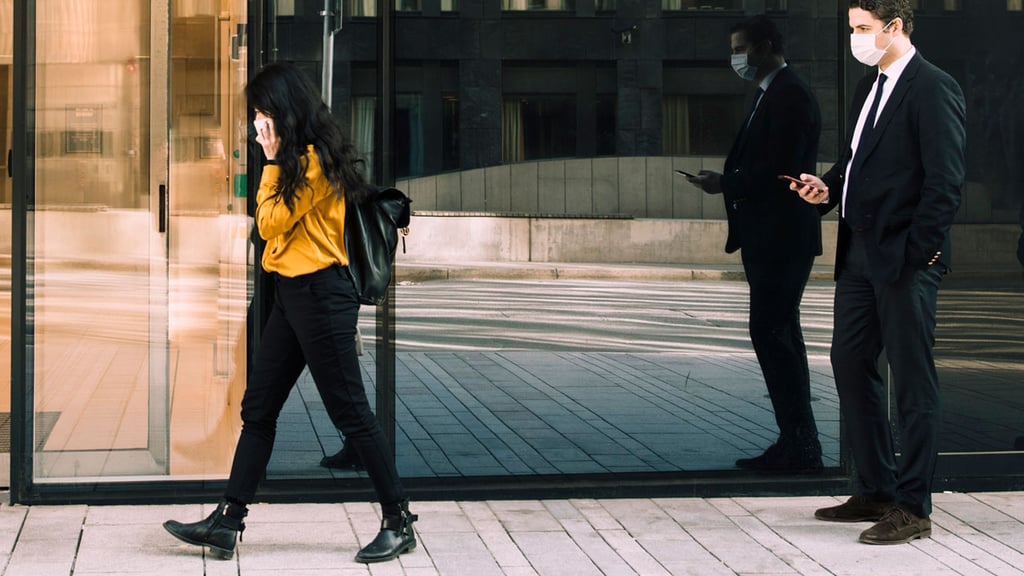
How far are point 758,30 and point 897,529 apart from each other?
215cm

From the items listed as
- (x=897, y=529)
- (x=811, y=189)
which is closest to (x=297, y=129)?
(x=811, y=189)

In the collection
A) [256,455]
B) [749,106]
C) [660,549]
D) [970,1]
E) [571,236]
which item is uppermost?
[970,1]

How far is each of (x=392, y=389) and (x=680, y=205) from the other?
144 cm

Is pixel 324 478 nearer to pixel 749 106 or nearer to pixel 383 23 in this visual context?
pixel 383 23

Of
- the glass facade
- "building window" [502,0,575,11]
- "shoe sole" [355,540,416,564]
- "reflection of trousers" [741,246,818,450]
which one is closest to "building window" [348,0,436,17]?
the glass facade

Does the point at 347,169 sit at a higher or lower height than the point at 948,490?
higher

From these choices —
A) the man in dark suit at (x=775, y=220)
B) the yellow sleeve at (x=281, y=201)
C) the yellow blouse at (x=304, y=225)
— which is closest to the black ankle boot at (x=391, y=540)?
the yellow blouse at (x=304, y=225)

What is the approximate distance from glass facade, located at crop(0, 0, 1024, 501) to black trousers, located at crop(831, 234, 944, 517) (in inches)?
22.3

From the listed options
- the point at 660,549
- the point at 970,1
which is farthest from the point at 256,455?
the point at 970,1

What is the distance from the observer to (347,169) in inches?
A: 198

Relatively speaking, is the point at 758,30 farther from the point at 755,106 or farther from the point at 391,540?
the point at 391,540

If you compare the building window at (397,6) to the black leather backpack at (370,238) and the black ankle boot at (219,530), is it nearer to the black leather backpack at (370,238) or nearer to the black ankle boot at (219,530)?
the black leather backpack at (370,238)

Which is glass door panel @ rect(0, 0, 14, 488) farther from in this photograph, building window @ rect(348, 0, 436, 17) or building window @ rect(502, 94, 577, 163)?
building window @ rect(502, 94, 577, 163)

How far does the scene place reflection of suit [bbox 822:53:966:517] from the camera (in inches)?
212
